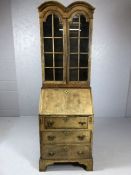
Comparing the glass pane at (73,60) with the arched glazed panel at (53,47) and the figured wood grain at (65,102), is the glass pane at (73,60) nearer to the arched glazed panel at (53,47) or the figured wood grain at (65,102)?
the arched glazed panel at (53,47)

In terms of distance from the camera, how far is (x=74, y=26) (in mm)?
2895

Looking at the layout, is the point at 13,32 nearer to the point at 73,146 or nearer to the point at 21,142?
the point at 21,142

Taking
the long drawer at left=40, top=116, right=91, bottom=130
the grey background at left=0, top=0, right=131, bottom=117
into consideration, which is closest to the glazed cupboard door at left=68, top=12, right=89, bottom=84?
the long drawer at left=40, top=116, right=91, bottom=130

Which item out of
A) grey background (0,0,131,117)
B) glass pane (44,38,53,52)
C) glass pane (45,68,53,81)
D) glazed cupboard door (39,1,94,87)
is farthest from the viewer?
grey background (0,0,131,117)

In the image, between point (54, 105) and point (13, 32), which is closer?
point (54, 105)

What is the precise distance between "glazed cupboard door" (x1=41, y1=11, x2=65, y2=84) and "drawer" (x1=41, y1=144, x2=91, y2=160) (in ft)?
2.61

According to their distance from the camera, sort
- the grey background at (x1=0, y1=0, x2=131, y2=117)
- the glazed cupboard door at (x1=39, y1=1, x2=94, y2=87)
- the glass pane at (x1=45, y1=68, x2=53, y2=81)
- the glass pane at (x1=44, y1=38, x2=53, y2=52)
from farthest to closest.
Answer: the grey background at (x1=0, y1=0, x2=131, y2=117) < the glass pane at (x1=45, y1=68, x2=53, y2=81) < the glass pane at (x1=44, y1=38, x2=53, y2=52) < the glazed cupboard door at (x1=39, y1=1, x2=94, y2=87)

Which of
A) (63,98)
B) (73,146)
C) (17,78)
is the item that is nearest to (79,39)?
(63,98)

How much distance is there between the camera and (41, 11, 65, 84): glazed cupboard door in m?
2.87

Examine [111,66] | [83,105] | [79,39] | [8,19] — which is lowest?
[83,105]

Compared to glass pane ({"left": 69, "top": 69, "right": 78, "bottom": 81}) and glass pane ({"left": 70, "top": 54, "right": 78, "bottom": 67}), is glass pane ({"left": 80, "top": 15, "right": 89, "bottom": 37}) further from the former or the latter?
glass pane ({"left": 69, "top": 69, "right": 78, "bottom": 81})

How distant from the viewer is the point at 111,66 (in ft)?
13.3

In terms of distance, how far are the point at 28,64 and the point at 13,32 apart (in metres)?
0.56

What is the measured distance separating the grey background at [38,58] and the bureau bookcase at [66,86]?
1032 mm
